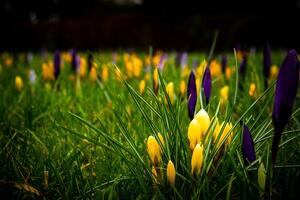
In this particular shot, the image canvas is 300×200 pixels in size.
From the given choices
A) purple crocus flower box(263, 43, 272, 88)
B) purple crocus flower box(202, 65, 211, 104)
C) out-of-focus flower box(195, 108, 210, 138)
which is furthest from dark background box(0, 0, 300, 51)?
out-of-focus flower box(195, 108, 210, 138)

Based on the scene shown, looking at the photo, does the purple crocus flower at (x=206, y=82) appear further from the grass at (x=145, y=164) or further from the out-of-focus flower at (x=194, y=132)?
the out-of-focus flower at (x=194, y=132)

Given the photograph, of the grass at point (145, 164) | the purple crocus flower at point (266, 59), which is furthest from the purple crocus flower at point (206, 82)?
the purple crocus flower at point (266, 59)

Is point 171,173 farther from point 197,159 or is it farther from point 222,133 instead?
point 222,133

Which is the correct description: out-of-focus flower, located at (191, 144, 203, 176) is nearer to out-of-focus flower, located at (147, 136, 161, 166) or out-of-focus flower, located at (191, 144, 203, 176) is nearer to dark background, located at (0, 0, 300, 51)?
out-of-focus flower, located at (147, 136, 161, 166)

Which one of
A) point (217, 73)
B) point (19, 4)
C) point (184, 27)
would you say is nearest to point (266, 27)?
point (184, 27)

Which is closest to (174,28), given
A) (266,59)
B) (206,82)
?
(266,59)
